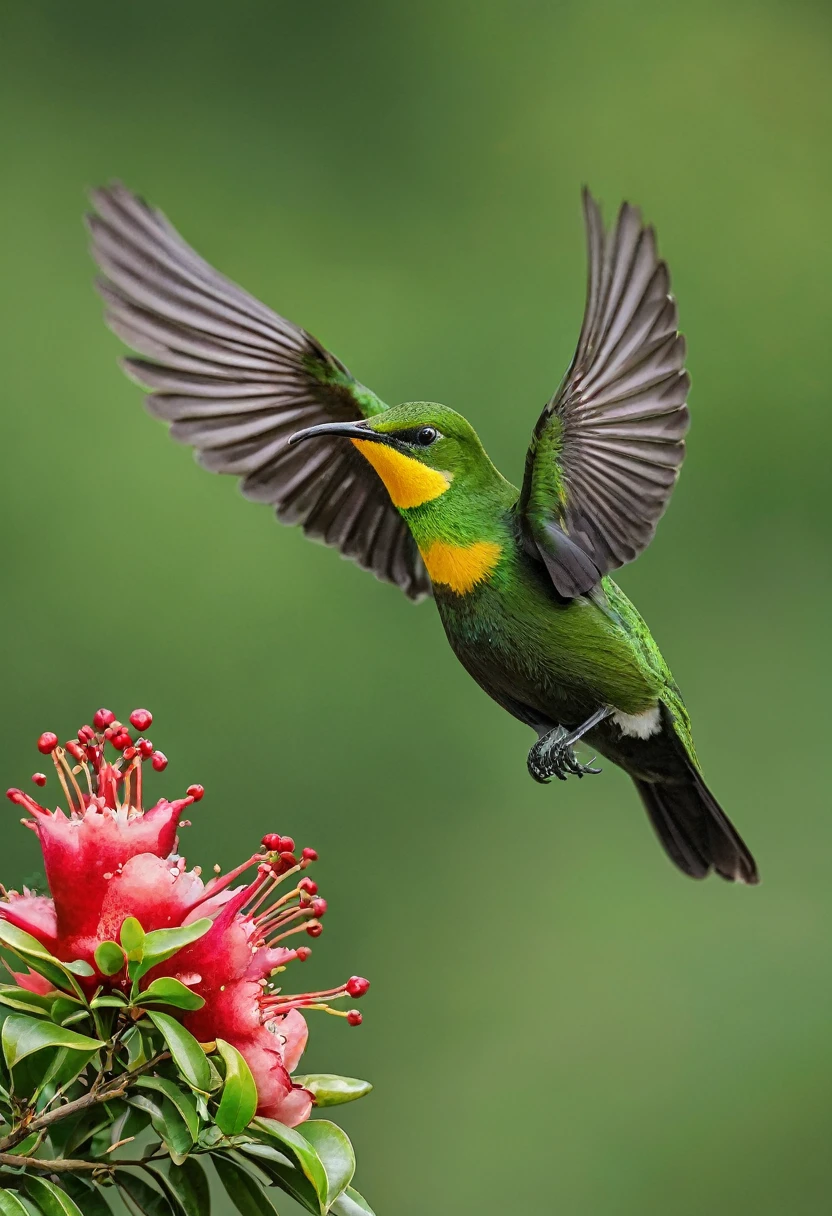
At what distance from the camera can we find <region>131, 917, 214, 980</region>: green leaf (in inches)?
51.8

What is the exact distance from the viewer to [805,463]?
6598 mm

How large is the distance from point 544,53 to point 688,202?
136 centimetres

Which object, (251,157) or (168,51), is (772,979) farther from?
(168,51)

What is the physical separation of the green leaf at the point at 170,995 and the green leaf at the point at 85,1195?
8.5 inches

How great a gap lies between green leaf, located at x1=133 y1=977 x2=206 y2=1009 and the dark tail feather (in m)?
1.34

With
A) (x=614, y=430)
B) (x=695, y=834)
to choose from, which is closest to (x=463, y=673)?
(x=695, y=834)

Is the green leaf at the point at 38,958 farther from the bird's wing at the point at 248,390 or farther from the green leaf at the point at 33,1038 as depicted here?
the bird's wing at the point at 248,390

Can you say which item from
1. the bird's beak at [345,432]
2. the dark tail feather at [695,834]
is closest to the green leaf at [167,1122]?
the bird's beak at [345,432]

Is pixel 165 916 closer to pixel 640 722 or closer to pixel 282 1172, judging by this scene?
pixel 282 1172

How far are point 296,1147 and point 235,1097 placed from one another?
8cm

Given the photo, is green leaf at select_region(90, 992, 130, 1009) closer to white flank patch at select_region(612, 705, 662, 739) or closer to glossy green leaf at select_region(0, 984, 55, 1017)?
glossy green leaf at select_region(0, 984, 55, 1017)

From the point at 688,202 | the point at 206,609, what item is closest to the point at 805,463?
the point at 688,202

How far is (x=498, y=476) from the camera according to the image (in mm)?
2361

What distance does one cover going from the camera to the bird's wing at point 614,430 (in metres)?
2.03
